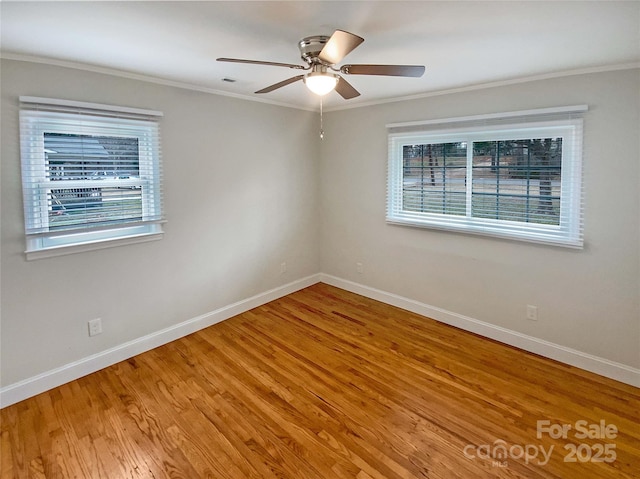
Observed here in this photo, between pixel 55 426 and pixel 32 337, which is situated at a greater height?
pixel 32 337

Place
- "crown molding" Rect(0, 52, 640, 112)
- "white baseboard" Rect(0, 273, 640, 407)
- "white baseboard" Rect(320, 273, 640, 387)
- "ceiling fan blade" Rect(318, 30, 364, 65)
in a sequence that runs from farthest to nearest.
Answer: "white baseboard" Rect(320, 273, 640, 387), "white baseboard" Rect(0, 273, 640, 407), "crown molding" Rect(0, 52, 640, 112), "ceiling fan blade" Rect(318, 30, 364, 65)

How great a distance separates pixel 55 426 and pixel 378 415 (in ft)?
6.85

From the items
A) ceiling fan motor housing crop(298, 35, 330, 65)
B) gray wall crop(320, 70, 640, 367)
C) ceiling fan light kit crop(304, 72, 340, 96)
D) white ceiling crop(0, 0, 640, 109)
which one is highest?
white ceiling crop(0, 0, 640, 109)

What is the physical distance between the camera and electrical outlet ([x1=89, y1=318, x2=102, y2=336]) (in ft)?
9.12

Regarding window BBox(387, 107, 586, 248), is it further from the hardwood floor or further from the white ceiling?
the hardwood floor

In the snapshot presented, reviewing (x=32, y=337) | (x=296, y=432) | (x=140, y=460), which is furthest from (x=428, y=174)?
(x=32, y=337)

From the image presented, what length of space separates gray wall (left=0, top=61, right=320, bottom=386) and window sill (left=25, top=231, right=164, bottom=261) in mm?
45

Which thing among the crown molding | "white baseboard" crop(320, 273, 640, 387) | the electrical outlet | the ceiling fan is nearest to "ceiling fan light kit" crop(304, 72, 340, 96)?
the ceiling fan

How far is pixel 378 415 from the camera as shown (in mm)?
2299

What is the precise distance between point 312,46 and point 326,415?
2.31m

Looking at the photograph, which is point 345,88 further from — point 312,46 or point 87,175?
point 87,175

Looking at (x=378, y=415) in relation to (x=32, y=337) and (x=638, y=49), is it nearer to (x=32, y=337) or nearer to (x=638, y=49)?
(x=32, y=337)

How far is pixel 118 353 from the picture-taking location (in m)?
2.94

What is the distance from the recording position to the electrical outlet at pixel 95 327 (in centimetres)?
278
